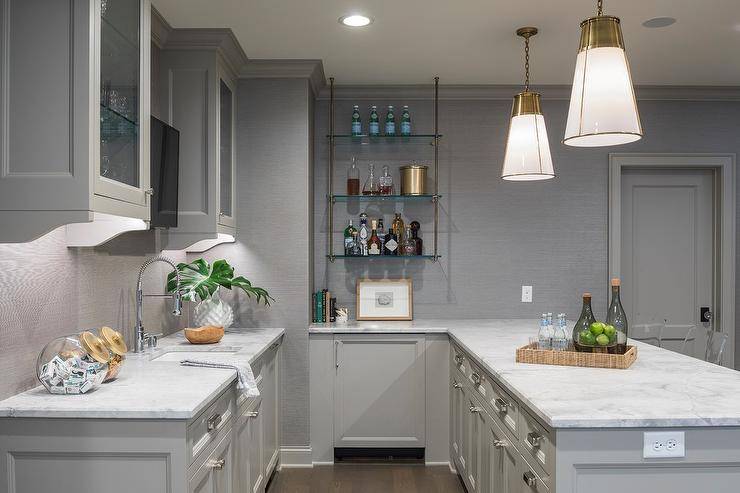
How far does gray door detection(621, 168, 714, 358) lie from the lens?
4738 mm

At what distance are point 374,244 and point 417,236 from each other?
0.32 m

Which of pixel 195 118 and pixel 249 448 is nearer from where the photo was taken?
pixel 249 448

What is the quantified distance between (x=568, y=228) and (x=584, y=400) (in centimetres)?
274

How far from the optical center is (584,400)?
2059 mm

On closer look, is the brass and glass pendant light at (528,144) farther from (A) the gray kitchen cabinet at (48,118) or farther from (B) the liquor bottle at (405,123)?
(A) the gray kitchen cabinet at (48,118)

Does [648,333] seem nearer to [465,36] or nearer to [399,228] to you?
[399,228]

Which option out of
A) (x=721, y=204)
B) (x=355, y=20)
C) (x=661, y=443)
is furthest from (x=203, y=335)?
(x=721, y=204)

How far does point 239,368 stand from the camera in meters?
2.64

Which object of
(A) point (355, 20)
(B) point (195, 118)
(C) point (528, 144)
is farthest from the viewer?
(B) point (195, 118)

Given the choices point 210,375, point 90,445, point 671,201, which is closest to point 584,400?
point 210,375

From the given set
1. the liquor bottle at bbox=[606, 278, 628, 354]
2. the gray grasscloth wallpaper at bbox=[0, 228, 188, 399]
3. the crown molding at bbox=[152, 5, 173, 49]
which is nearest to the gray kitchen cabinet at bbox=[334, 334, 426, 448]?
the gray grasscloth wallpaper at bbox=[0, 228, 188, 399]

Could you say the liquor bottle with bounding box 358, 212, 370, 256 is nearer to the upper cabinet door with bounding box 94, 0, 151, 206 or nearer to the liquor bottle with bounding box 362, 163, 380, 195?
the liquor bottle with bounding box 362, 163, 380, 195

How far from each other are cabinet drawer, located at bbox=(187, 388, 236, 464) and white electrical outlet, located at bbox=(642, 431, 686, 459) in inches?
54.3

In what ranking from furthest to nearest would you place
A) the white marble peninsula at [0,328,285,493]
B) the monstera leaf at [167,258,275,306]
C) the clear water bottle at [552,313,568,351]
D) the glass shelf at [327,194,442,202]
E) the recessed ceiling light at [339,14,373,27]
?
the glass shelf at [327,194,442,202]
the monstera leaf at [167,258,275,306]
the recessed ceiling light at [339,14,373,27]
the clear water bottle at [552,313,568,351]
the white marble peninsula at [0,328,285,493]
